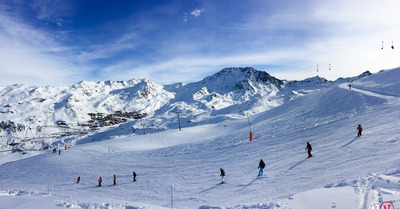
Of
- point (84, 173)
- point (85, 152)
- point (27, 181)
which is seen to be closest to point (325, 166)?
point (84, 173)

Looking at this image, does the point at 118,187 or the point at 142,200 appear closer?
the point at 142,200

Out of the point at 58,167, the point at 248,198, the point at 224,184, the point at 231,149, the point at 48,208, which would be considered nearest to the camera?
the point at 48,208

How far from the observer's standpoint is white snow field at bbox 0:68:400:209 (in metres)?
10.9

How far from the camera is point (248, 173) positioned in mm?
19969

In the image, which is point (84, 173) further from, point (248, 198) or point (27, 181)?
point (248, 198)

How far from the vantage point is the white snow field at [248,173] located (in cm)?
1090

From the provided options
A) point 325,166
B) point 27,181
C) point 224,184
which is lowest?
Answer: point 27,181

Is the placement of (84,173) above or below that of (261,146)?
below

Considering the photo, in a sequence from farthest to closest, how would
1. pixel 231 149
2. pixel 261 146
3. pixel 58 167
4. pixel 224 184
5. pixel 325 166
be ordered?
pixel 58 167, pixel 231 149, pixel 261 146, pixel 224 184, pixel 325 166

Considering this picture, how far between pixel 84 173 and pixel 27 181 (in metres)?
8.95

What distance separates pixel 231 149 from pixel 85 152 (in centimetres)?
3083

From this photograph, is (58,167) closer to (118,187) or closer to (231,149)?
(118,187)

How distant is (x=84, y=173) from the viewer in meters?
31.0

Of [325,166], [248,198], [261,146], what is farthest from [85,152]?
[325,166]
